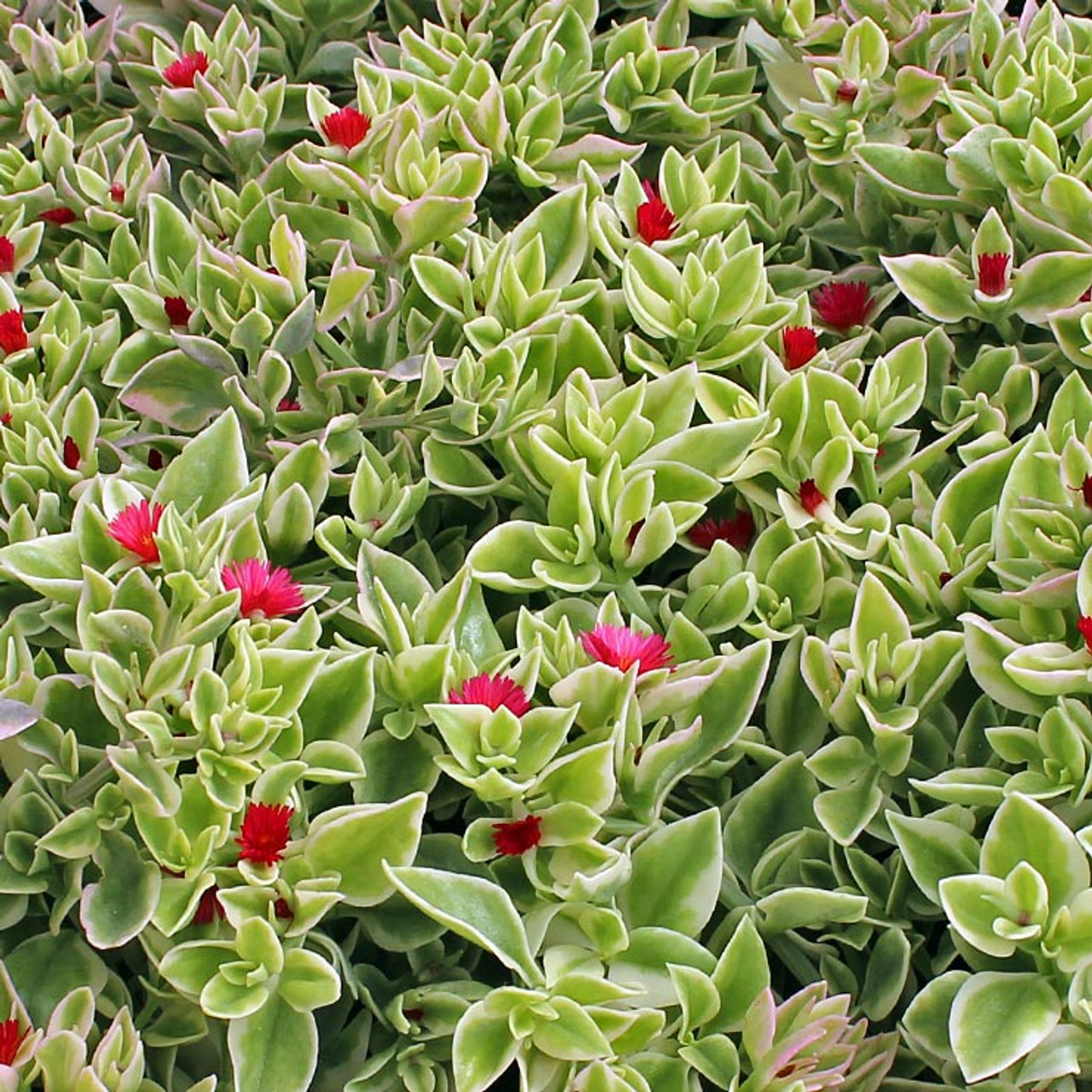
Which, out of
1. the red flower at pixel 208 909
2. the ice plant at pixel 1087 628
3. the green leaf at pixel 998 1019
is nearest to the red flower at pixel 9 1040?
the red flower at pixel 208 909

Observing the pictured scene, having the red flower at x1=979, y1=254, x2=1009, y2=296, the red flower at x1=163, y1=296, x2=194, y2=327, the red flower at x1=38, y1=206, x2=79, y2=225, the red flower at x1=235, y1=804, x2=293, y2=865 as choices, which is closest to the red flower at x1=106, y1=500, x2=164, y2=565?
the red flower at x1=235, y1=804, x2=293, y2=865

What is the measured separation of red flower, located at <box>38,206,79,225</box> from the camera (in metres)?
1.27

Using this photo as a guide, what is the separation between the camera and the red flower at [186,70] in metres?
1.30

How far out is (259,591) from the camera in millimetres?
867

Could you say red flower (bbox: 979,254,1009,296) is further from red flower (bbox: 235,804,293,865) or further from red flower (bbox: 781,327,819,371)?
red flower (bbox: 235,804,293,865)

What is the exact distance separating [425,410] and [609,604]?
9.4 inches

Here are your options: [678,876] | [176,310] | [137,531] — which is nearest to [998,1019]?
[678,876]

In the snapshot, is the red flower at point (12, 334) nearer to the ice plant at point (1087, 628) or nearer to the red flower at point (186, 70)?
the red flower at point (186, 70)

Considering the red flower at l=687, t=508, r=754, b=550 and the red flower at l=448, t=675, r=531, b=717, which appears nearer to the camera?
the red flower at l=448, t=675, r=531, b=717

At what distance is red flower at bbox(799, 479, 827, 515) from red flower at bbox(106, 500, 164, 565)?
0.43m

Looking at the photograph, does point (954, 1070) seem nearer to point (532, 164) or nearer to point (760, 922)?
point (760, 922)

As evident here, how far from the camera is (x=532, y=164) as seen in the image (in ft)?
4.01

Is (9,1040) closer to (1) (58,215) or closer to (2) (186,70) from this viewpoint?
(1) (58,215)

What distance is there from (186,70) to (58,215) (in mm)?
176
